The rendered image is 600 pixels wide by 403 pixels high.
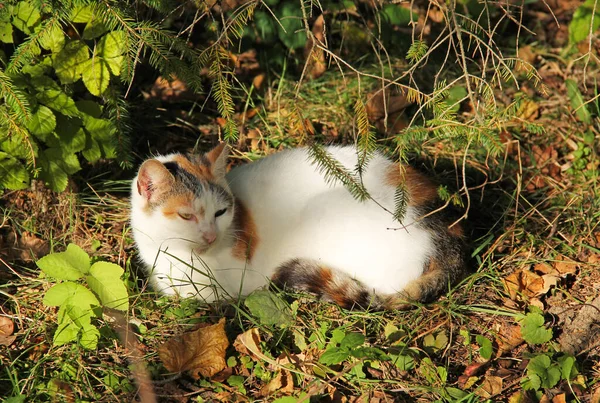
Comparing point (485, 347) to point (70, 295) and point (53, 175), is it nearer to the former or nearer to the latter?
point (70, 295)

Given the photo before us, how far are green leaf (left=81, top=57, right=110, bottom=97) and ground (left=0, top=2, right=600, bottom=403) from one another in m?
0.77

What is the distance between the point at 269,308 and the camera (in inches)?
112

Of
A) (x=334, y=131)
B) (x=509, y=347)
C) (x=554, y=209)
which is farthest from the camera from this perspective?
(x=334, y=131)

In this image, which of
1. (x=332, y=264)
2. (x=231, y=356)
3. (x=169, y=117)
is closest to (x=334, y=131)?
(x=169, y=117)

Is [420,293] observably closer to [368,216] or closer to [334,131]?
[368,216]

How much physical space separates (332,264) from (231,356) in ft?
2.08

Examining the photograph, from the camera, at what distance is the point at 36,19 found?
2.81m

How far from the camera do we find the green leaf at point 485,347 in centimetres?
265

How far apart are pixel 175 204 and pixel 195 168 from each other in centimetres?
27

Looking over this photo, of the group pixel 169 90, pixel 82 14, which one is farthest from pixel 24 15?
pixel 169 90

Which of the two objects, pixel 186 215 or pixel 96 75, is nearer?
pixel 186 215

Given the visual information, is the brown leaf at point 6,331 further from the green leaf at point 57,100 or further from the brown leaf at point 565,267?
the brown leaf at point 565,267

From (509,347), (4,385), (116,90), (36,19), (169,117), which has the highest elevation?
(36,19)

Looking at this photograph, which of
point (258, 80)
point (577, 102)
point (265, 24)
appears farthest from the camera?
point (258, 80)
